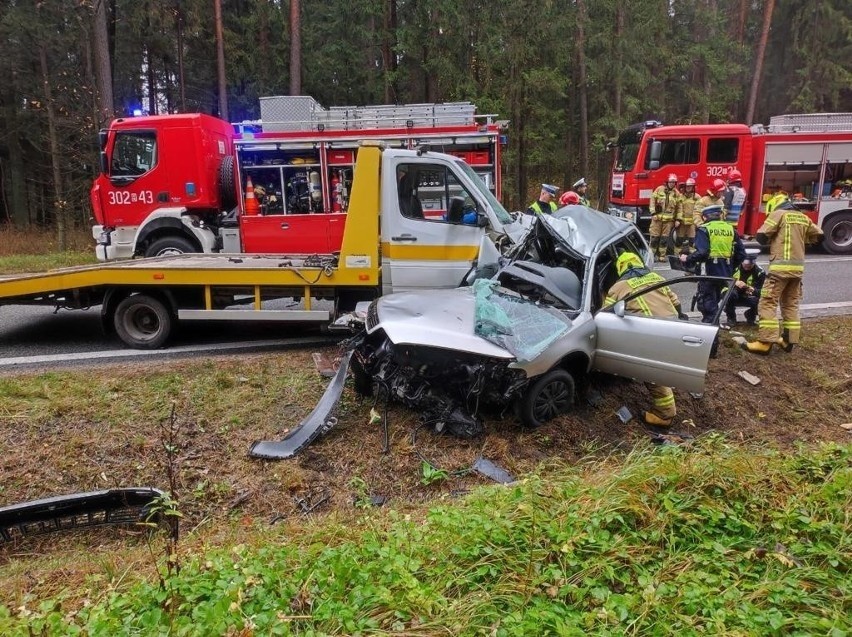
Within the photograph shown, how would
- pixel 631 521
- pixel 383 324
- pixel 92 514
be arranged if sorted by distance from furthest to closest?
pixel 383 324 < pixel 92 514 < pixel 631 521

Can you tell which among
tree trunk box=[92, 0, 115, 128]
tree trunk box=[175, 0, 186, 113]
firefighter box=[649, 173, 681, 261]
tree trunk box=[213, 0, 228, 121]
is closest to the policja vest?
firefighter box=[649, 173, 681, 261]

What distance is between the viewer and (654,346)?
15.4ft

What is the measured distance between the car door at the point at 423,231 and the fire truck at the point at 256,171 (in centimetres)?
273

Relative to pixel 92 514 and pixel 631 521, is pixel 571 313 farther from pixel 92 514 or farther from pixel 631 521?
pixel 92 514

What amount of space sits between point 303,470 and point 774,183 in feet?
47.1

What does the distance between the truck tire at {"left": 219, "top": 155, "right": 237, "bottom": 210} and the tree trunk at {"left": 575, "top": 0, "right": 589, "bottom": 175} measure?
16095mm

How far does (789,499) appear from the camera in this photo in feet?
9.41

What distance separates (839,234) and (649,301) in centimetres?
1223

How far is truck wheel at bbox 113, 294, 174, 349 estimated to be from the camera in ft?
21.6

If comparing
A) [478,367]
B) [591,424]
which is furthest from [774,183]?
[478,367]

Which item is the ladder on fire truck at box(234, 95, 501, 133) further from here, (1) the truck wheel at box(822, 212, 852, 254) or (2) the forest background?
(2) the forest background

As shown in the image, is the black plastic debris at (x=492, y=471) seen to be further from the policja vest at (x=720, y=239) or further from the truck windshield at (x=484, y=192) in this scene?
the policja vest at (x=720, y=239)

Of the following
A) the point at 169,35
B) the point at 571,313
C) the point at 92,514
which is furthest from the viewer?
the point at 169,35

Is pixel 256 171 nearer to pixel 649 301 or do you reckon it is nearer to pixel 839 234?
pixel 649 301
